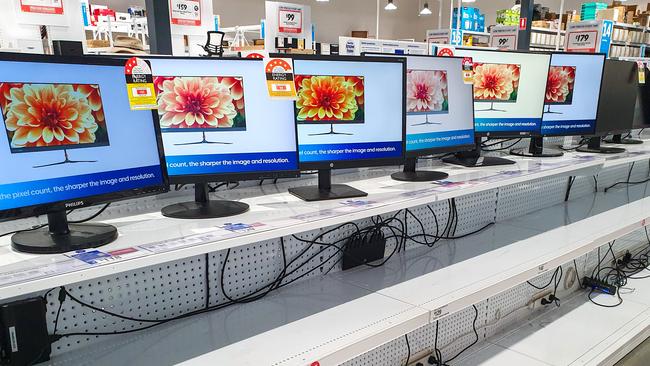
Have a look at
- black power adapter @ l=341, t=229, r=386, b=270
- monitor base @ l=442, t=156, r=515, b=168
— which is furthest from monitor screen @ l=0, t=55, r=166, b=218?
monitor base @ l=442, t=156, r=515, b=168

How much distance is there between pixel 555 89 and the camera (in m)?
2.44

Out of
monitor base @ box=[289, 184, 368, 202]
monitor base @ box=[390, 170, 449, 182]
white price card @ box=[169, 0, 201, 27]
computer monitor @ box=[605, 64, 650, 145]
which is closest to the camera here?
monitor base @ box=[289, 184, 368, 202]

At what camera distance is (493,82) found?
7.34ft

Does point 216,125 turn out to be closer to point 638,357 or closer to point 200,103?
point 200,103

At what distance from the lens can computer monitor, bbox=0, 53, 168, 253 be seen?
3.25 feet

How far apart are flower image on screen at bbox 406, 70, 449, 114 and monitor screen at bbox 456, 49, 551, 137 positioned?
0.32 metres

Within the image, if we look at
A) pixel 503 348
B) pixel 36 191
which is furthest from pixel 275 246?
pixel 503 348

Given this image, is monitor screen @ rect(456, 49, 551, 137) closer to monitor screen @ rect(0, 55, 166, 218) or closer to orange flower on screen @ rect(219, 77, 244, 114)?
orange flower on screen @ rect(219, 77, 244, 114)

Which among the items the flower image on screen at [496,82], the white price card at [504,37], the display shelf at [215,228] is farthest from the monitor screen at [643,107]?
the white price card at [504,37]

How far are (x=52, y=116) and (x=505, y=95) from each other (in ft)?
6.24

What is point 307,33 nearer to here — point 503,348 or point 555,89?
point 555,89

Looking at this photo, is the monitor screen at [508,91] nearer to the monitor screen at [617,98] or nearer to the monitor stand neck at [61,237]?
the monitor screen at [617,98]

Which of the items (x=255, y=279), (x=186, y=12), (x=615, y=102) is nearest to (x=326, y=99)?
(x=255, y=279)

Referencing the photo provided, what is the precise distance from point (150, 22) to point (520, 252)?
1.85 m
